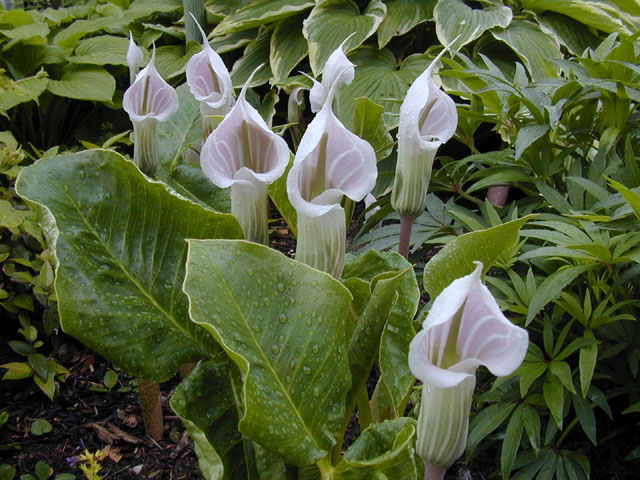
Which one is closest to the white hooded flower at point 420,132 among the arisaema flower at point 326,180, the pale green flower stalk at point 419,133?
the pale green flower stalk at point 419,133

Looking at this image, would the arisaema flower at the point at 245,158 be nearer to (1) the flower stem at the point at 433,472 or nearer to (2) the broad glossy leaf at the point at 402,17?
(1) the flower stem at the point at 433,472

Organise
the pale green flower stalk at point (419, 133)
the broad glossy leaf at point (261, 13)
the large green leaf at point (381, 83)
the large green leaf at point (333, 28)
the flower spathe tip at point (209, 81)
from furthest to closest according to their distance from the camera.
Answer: the broad glossy leaf at point (261, 13) → the large green leaf at point (333, 28) → the large green leaf at point (381, 83) → the flower spathe tip at point (209, 81) → the pale green flower stalk at point (419, 133)

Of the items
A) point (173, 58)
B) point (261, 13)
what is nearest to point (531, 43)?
point (261, 13)

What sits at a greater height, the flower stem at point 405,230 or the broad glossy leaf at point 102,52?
the flower stem at point 405,230

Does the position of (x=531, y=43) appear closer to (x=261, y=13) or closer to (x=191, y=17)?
(x=261, y=13)

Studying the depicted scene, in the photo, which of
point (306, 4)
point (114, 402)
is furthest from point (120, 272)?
point (306, 4)

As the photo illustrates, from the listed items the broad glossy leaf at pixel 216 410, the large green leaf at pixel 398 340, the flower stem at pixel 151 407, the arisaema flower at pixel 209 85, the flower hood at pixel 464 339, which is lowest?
the flower stem at pixel 151 407

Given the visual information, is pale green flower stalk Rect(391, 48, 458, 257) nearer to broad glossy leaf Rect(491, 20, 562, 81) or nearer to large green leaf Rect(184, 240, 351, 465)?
large green leaf Rect(184, 240, 351, 465)
